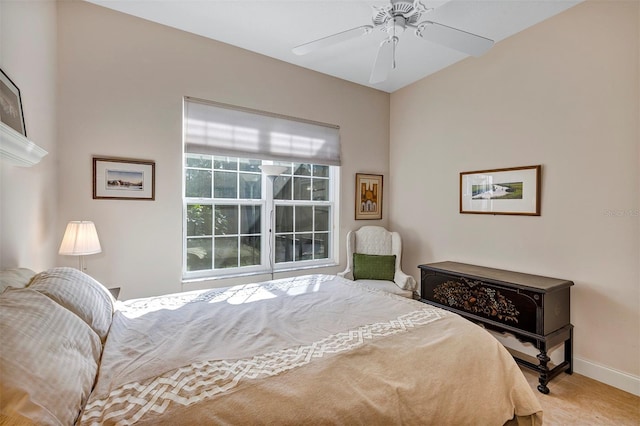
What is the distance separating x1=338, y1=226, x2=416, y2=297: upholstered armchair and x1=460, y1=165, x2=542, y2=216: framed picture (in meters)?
0.91

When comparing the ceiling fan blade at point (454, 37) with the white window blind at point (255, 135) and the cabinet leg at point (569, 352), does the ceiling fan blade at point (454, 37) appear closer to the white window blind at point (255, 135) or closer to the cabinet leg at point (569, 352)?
the white window blind at point (255, 135)

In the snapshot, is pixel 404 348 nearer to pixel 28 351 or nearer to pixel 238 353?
pixel 238 353

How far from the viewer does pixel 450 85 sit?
3.59 meters

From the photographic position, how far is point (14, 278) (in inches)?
60.0

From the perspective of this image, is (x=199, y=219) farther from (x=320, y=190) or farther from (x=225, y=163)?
(x=320, y=190)

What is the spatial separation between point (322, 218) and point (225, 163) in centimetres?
138

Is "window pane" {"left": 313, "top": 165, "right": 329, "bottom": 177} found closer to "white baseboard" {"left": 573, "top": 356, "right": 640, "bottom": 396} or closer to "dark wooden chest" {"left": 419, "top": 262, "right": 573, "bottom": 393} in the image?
"dark wooden chest" {"left": 419, "top": 262, "right": 573, "bottom": 393}

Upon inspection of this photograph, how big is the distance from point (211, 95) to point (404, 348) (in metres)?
2.85

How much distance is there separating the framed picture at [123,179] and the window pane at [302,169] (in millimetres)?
1549

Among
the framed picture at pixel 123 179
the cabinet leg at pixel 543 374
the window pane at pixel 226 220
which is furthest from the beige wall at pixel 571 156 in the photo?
the framed picture at pixel 123 179

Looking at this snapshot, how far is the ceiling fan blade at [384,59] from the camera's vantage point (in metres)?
2.19

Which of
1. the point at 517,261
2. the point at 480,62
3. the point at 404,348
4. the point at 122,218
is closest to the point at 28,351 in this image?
the point at 404,348

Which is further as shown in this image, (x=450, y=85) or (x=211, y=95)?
(x=450, y=85)

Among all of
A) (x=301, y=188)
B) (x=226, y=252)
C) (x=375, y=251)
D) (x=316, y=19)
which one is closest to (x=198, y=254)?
(x=226, y=252)
